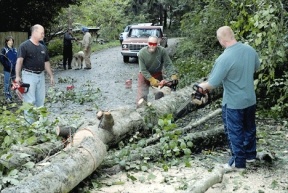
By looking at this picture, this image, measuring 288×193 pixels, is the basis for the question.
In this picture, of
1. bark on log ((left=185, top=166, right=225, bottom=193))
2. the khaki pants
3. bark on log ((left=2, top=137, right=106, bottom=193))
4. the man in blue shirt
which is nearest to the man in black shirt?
bark on log ((left=2, top=137, right=106, bottom=193))

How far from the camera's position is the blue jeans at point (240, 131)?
5.38m

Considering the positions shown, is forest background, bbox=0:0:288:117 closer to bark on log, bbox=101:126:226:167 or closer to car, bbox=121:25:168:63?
bark on log, bbox=101:126:226:167

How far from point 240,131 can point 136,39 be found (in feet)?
52.4

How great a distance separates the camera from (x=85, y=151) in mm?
4777

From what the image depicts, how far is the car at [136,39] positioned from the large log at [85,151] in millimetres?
13322

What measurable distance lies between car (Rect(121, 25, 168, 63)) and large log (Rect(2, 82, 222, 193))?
1332 cm

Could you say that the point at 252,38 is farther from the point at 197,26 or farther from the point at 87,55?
the point at 87,55

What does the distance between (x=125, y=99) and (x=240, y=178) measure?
6840 mm

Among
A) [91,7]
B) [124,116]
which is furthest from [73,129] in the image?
[91,7]

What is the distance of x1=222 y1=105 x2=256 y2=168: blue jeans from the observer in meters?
5.38

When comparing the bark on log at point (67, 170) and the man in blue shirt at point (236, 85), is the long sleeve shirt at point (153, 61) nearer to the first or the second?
the man in blue shirt at point (236, 85)

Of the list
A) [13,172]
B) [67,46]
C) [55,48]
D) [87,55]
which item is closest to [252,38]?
[13,172]

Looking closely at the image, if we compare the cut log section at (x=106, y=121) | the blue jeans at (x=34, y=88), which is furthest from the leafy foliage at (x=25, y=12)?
the cut log section at (x=106, y=121)

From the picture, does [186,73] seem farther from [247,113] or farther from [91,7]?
[91,7]
